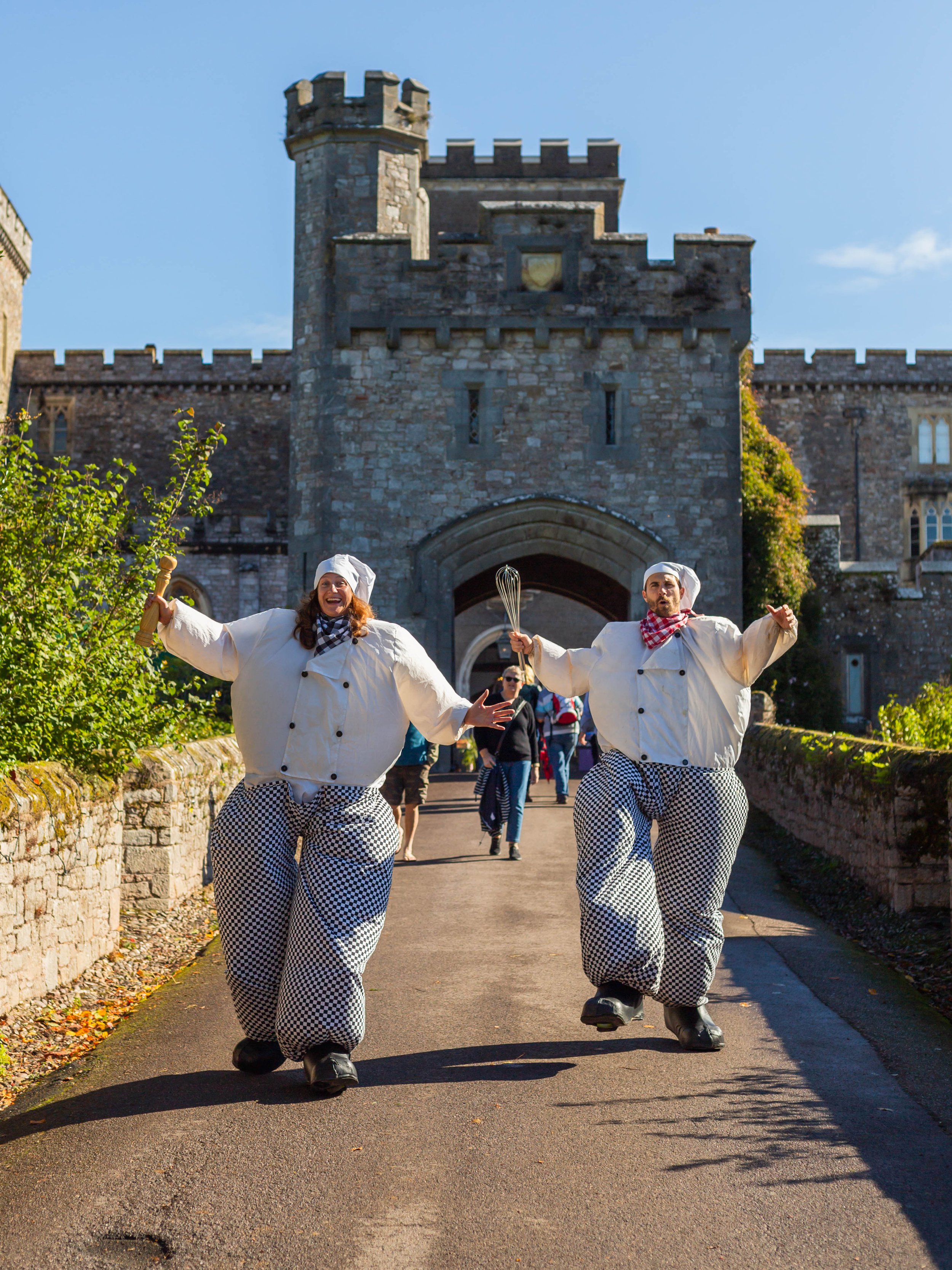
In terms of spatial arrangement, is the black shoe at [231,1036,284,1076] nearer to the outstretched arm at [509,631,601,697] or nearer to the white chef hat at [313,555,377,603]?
the white chef hat at [313,555,377,603]

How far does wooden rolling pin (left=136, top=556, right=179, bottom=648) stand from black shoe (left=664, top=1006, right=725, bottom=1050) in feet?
7.82

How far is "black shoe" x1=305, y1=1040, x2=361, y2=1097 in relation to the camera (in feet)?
13.6

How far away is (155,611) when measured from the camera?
4562mm

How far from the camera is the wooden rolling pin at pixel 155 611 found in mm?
4562

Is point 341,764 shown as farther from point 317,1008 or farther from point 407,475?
point 407,475

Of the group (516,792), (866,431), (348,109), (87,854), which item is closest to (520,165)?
(348,109)

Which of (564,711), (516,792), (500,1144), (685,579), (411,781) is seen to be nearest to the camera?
(500,1144)

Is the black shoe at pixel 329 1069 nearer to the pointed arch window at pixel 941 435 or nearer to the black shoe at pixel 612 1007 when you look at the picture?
the black shoe at pixel 612 1007

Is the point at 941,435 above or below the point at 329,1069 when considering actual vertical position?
above

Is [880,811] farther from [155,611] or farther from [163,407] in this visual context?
[163,407]

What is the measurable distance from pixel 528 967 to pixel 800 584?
14.1m

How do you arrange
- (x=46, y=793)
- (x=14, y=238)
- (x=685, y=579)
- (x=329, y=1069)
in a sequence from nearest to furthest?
(x=329, y=1069)
(x=685, y=579)
(x=46, y=793)
(x=14, y=238)

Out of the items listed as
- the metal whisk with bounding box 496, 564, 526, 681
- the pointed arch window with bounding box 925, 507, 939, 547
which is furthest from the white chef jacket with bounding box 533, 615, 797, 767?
the pointed arch window with bounding box 925, 507, 939, 547

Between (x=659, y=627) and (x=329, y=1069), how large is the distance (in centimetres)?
209
